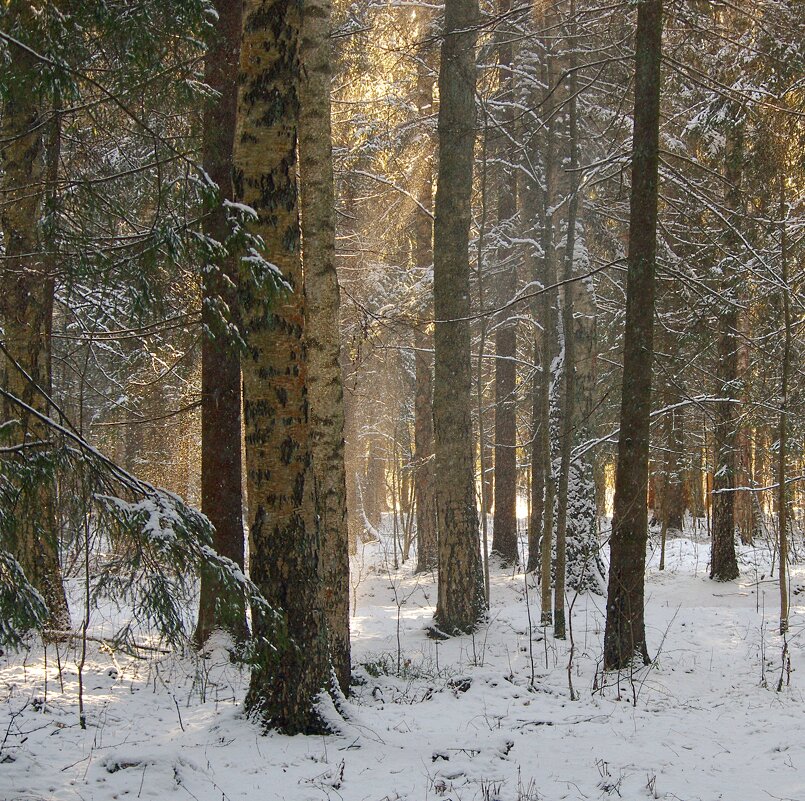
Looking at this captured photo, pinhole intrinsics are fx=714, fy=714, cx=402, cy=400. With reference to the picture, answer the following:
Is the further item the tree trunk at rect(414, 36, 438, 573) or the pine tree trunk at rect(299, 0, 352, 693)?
the tree trunk at rect(414, 36, 438, 573)

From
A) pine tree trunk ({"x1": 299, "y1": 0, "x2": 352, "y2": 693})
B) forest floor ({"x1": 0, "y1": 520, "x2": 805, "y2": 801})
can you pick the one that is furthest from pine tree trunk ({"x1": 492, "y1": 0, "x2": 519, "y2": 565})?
pine tree trunk ({"x1": 299, "y1": 0, "x2": 352, "y2": 693})

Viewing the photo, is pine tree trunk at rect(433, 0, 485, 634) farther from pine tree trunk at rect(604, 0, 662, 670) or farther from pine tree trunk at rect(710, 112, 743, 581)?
pine tree trunk at rect(710, 112, 743, 581)

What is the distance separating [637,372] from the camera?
24.4 feet

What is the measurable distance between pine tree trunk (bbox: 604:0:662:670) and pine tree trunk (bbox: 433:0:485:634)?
7.78 feet

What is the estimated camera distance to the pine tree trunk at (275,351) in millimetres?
5055

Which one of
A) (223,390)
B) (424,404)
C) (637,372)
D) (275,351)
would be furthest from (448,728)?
(424,404)

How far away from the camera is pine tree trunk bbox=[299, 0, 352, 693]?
22.8 feet

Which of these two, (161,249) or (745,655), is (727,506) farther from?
(161,249)

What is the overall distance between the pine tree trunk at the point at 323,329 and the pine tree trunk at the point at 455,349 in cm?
263

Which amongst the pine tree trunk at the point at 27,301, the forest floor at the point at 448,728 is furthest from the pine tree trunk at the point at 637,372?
the pine tree trunk at the point at 27,301

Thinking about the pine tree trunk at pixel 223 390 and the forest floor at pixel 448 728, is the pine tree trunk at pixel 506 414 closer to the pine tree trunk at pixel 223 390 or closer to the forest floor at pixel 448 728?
the forest floor at pixel 448 728

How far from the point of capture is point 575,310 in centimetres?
1200

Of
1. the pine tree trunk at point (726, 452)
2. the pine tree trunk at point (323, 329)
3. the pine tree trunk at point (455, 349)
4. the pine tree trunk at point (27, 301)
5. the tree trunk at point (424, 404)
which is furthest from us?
the tree trunk at point (424, 404)

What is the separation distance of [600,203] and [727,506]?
592 cm
